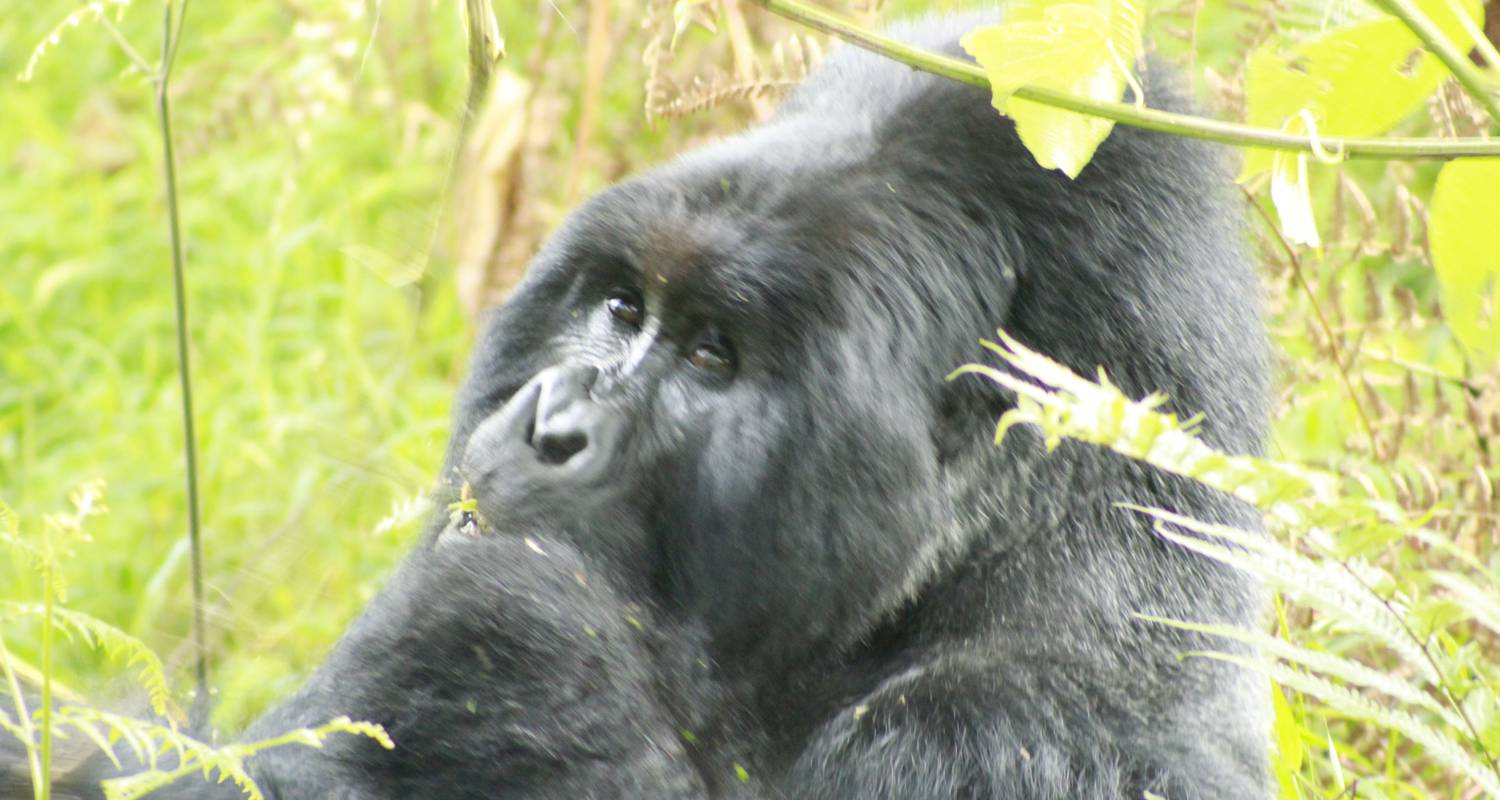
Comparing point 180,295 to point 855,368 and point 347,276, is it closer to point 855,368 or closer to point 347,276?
point 855,368

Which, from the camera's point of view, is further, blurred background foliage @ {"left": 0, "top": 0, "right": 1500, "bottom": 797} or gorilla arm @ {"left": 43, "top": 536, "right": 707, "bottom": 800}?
blurred background foliage @ {"left": 0, "top": 0, "right": 1500, "bottom": 797}

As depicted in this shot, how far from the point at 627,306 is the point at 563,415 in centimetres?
23

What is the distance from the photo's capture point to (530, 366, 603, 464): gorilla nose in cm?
218

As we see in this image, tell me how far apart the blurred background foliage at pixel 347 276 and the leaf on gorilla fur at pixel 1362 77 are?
2.75 feet

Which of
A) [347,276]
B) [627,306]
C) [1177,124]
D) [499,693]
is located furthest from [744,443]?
[347,276]

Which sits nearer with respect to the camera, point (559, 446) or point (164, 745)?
point (164, 745)

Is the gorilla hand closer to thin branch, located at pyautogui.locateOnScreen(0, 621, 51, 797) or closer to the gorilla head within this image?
the gorilla head

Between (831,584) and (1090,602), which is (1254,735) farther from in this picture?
(831,584)

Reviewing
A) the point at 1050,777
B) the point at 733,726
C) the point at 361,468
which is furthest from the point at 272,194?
the point at 1050,777

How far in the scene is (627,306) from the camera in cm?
237

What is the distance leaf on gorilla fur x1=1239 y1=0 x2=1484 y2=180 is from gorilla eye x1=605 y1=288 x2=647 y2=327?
2.82ft

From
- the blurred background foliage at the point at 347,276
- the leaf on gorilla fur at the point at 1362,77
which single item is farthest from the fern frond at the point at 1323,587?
the blurred background foliage at the point at 347,276

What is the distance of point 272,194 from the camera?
4.96m

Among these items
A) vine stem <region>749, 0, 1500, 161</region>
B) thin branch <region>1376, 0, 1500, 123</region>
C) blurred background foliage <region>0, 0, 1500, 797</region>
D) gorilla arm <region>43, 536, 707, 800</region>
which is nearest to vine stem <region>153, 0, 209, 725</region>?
blurred background foliage <region>0, 0, 1500, 797</region>
